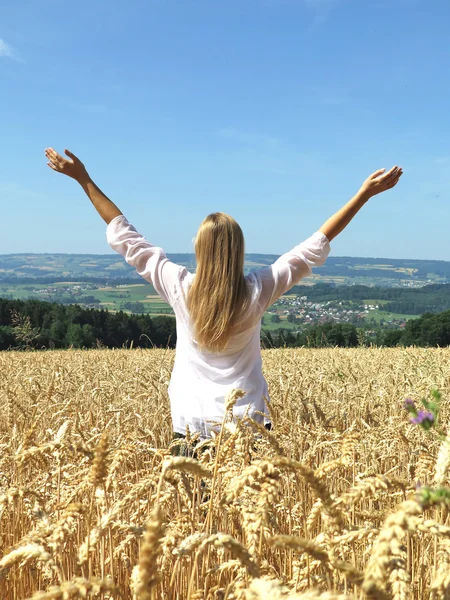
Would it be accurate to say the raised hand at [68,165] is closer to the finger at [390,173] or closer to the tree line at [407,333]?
the finger at [390,173]

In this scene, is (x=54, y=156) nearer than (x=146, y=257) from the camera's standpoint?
No

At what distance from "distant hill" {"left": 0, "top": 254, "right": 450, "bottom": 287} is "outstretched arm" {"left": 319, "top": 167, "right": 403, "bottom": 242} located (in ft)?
352

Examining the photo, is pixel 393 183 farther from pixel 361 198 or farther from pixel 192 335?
pixel 192 335

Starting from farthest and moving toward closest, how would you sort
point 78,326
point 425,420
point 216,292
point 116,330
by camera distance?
point 116,330 < point 78,326 < point 216,292 < point 425,420

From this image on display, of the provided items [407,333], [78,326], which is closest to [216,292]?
[407,333]

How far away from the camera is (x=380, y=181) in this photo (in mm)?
3334

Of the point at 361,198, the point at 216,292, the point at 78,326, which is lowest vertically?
the point at 78,326

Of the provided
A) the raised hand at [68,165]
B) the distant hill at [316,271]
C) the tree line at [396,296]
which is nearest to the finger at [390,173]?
the raised hand at [68,165]

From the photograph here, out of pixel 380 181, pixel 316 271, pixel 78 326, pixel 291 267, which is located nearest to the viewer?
pixel 291 267

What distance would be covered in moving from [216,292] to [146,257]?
0.51 metres

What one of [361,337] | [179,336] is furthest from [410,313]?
[179,336]

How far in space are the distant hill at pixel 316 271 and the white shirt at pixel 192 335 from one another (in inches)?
4233

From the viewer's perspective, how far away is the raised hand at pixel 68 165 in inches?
134

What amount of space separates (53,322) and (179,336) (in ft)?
98.7
